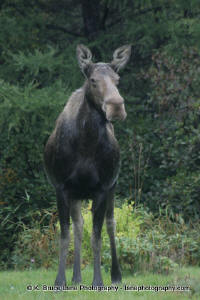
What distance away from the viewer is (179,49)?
13.2 meters

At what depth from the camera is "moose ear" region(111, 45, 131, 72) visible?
653 centimetres

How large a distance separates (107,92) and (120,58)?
929 millimetres

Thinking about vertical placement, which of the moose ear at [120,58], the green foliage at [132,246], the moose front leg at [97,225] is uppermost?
the moose ear at [120,58]

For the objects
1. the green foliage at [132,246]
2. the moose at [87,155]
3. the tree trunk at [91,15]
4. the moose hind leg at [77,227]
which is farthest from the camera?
the tree trunk at [91,15]

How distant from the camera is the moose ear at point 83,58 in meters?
6.47

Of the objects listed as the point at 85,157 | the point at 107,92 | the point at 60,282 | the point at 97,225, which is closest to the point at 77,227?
the point at 97,225

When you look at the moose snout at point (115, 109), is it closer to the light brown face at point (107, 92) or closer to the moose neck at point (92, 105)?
the light brown face at point (107, 92)

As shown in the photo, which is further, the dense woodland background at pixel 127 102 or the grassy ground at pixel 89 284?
the dense woodland background at pixel 127 102

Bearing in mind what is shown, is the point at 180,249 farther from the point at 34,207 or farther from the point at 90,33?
the point at 90,33

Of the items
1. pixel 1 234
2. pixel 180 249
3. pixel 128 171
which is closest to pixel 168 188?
pixel 128 171

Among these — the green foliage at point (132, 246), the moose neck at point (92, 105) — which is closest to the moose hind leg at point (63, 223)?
the moose neck at point (92, 105)

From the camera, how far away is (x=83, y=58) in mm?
6555

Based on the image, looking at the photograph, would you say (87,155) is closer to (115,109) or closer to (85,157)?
(85,157)

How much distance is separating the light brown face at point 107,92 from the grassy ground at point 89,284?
1880 mm
